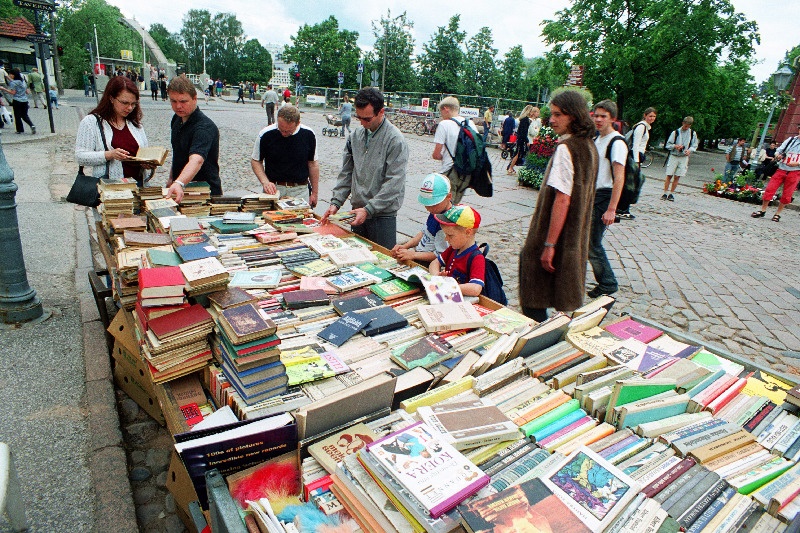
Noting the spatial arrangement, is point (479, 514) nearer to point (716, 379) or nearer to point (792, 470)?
point (792, 470)

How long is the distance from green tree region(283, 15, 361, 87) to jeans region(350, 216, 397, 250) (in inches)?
2057

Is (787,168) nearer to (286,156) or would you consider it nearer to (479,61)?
(286,156)

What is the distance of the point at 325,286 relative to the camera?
272 centimetres

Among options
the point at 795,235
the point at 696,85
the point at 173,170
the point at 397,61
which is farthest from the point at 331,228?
the point at 397,61

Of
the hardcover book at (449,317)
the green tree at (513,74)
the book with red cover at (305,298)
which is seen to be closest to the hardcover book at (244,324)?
the book with red cover at (305,298)

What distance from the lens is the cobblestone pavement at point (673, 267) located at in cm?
286

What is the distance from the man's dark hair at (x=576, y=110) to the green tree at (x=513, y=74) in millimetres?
54315

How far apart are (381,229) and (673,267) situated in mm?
4606

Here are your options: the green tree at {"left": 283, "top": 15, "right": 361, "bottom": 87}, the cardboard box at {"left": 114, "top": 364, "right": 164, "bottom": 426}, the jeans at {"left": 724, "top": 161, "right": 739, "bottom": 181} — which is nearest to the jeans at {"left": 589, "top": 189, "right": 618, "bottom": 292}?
the cardboard box at {"left": 114, "top": 364, "right": 164, "bottom": 426}

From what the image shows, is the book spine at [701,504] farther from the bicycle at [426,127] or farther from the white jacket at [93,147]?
the bicycle at [426,127]

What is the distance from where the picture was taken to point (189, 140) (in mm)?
4090

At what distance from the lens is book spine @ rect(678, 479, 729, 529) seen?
132cm

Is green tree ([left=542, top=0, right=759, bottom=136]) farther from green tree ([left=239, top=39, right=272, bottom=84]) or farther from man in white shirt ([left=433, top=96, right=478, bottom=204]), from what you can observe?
green tree ([left=239, top=39, right=272, bottom=84])

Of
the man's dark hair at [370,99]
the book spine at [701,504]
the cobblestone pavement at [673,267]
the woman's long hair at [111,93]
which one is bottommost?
the cobblestone pavement at [673,267]
